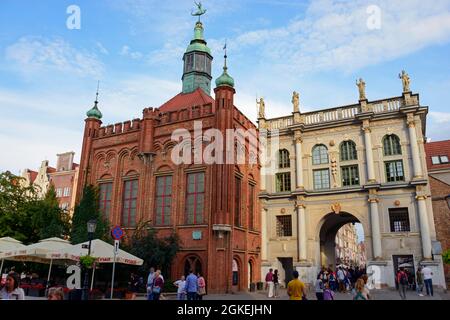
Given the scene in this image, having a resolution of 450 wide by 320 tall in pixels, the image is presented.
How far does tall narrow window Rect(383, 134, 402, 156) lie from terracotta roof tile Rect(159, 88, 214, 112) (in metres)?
15.0

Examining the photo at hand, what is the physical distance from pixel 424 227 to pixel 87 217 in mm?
25633

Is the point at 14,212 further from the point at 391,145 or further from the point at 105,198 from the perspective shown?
the point at 391,145

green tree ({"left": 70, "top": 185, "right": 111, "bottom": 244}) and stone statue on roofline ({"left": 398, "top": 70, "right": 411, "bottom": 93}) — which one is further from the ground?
stone statue on roofline ({"left": 398, "top": 70, "right": 411, "bottom": 93})

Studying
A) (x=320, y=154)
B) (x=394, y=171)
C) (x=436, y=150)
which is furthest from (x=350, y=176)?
(x=436, y=150)

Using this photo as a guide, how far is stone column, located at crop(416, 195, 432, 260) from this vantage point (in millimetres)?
25312

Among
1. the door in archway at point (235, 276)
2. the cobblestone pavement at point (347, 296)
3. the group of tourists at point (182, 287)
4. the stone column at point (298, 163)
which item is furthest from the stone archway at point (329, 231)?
the group of tourists at point (182, 287)

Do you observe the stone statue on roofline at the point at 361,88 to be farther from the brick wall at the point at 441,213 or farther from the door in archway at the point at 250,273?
the door in archway at the point at 250,273

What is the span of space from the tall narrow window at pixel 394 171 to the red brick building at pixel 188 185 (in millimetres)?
10932

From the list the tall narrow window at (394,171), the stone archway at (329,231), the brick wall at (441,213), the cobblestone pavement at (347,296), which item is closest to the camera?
the cobblestone pavement at (347,296)

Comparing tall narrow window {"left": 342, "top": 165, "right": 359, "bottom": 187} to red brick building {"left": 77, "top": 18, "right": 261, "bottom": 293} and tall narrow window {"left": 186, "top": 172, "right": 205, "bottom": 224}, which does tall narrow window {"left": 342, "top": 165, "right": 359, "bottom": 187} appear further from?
tall narrow window {"left": 186, "top": 172, "right": 205, "bottom": 224}

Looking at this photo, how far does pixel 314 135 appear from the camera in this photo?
31812 millimetres

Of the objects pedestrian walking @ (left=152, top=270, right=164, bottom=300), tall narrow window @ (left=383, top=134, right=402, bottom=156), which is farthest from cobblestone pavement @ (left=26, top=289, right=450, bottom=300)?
tall narrow window @ (left=383, top=134, right=402, bottom=156)

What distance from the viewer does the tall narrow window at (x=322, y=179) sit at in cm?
3064

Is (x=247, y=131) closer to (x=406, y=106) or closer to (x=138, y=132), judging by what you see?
(x=138, y=132)
